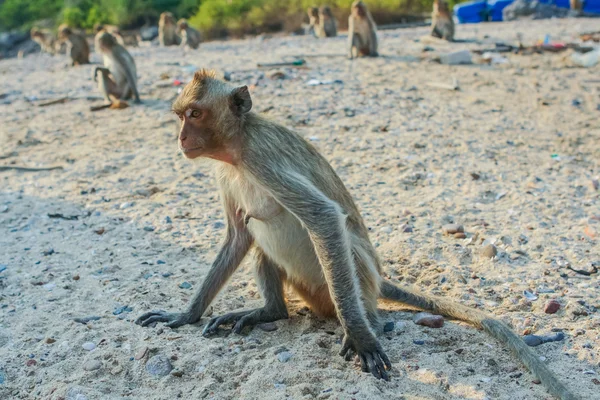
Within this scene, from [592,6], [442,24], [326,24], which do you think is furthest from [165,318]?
[592,6]

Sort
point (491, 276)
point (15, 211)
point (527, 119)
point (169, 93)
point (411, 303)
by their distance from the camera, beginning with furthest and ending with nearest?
1. point (169, 93)
2. point (527, 119)
3. point (15, 211)
4. point (491, 276)
5. point (411, 303)

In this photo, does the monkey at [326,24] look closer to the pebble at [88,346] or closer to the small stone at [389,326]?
the small stone at [389,326]

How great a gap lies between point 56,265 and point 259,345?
6.34ft

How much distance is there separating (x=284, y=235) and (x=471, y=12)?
2020 cm

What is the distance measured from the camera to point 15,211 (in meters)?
6.16

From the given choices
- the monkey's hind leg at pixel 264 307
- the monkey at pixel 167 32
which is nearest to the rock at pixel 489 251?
the monkey's hind leg at pixel 264 307

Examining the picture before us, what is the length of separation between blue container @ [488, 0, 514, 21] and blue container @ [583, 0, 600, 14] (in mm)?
2358

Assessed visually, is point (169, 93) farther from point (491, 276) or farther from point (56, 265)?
point (491, 276)

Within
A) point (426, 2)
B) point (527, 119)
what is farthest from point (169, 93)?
point (426, 2)

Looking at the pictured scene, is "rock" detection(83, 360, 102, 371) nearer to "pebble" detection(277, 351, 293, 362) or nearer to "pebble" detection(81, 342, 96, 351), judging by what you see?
"pebble" detection(81, 342, 96, 351)

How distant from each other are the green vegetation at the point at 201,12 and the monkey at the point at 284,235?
2122 centimetres

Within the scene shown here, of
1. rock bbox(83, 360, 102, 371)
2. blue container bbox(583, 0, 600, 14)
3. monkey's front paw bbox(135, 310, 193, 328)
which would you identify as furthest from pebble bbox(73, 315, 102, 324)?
blue container bbox(583, 0, 600, 14)

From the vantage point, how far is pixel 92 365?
11.6 ft

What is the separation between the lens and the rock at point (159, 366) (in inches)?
136
